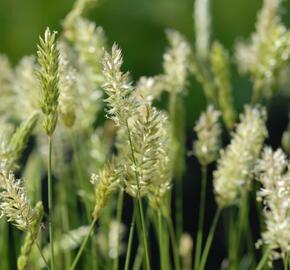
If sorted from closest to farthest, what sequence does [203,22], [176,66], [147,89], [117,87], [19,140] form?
[117,87], [19,140], [147,89], [176,66], [203,22]

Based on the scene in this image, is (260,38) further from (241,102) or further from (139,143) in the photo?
(241,102)

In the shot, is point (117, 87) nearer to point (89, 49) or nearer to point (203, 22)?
point (89, 49)

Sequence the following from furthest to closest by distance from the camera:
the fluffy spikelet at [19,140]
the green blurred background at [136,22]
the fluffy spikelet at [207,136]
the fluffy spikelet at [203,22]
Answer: the green blurred background at [136,22]
the fluffy spikelet at [203,22]
the fluffy spikelet at [207,136]
the fluffy spikelet at [19,140]

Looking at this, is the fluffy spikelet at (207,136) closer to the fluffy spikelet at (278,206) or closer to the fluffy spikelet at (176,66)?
the fluffy spikelet at (176,66)

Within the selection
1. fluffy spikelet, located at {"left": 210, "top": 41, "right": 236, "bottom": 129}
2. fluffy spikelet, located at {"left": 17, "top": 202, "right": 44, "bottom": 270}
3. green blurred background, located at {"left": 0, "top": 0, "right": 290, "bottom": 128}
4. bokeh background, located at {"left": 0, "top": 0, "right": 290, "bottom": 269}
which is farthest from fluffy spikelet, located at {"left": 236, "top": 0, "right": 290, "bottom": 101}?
green blurred background, located at {"left": 0, "top": 0, "right": 290, "bottom": 128}

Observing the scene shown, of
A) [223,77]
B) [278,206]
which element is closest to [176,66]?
[223,77]

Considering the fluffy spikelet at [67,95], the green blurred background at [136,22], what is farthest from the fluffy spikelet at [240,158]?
the green blurred background at [136,22]
